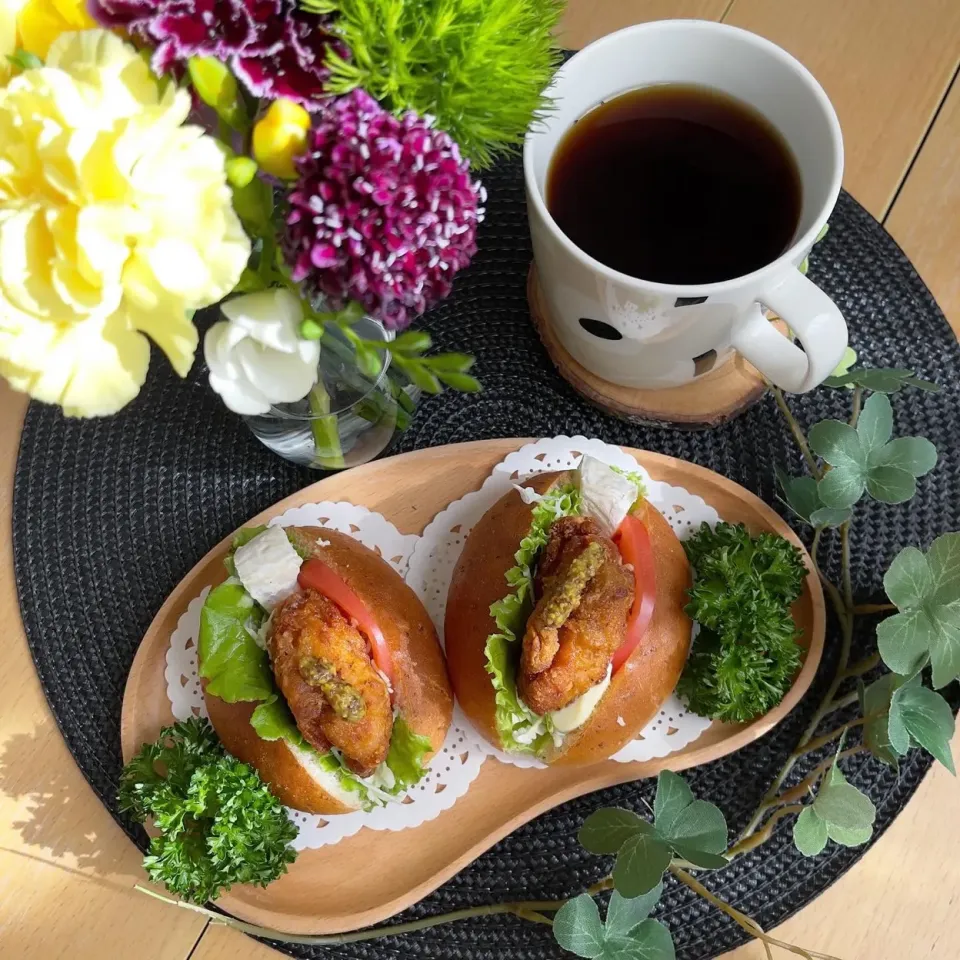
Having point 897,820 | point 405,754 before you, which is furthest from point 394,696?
point 897,820

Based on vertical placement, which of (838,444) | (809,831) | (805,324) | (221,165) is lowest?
(809,831)

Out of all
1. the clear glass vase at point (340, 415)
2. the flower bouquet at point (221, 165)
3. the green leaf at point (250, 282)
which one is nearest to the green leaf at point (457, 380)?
the flower bouquet at point (221, 165)

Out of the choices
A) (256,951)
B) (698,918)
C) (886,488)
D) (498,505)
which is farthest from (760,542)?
(256,951)

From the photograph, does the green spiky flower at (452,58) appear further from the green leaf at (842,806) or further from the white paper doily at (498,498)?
the green leaf at (842,806)

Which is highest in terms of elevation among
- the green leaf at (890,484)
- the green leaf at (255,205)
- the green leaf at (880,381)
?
the green leaf at (255,205)

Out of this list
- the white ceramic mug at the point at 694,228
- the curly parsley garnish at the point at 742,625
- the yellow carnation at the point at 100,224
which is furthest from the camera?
the curly parsley garnish at the point at 742,625

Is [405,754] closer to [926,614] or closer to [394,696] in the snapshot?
[394,696]

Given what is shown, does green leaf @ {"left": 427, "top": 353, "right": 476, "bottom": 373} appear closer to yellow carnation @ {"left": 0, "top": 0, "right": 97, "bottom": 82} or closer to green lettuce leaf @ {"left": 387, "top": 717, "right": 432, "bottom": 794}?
yellow carnation @ {"left": 0, "top": 0, "right": 97, "bottom": 82}

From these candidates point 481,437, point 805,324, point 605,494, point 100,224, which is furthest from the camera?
point 481,437

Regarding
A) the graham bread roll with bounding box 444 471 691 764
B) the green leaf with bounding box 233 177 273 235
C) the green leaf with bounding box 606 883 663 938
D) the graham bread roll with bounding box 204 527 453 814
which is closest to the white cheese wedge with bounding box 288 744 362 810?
the graham bread roll with bounding box 204 527 453 814
